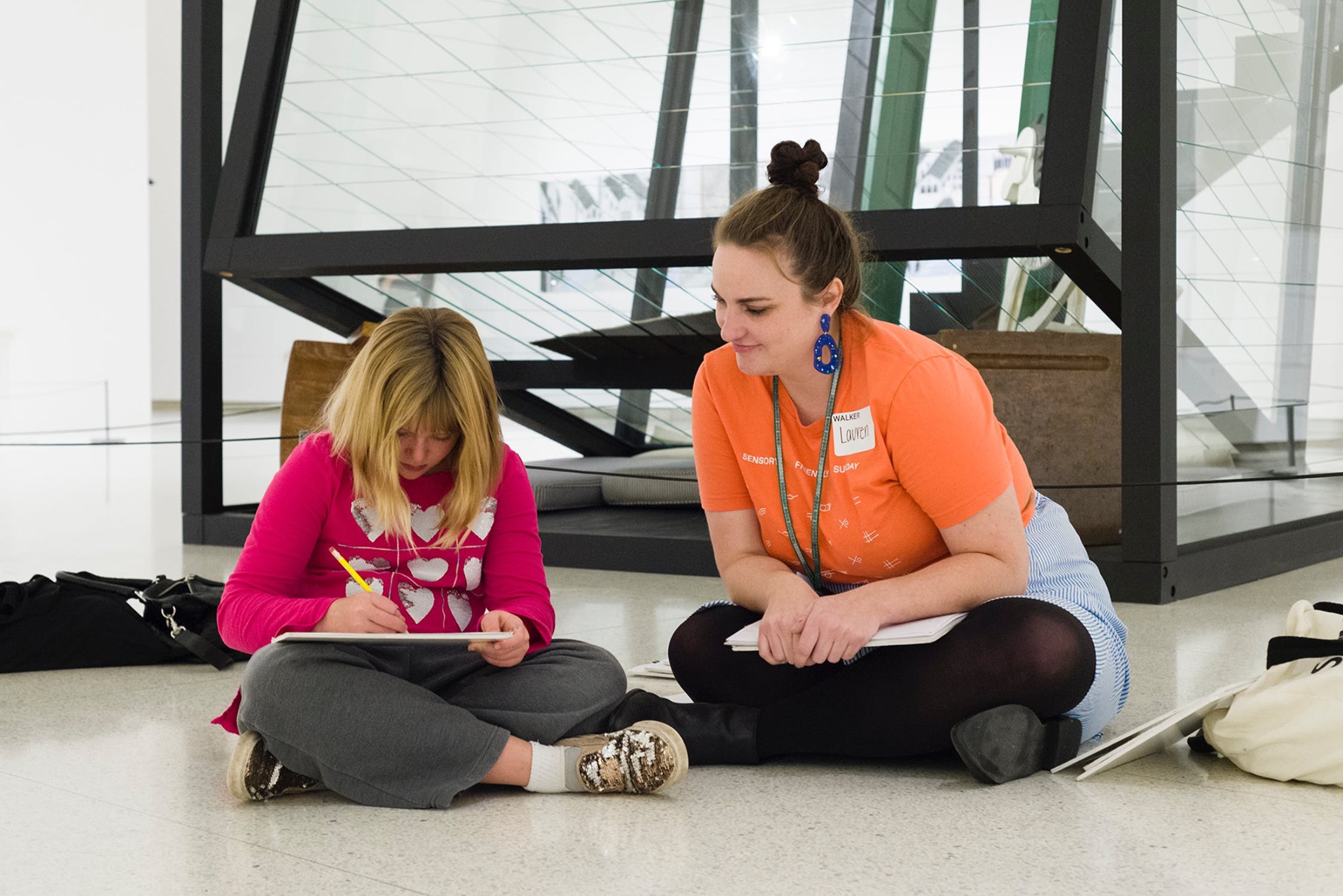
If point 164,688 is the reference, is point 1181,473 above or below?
above

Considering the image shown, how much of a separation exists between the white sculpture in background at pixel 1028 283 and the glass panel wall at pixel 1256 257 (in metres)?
0.35

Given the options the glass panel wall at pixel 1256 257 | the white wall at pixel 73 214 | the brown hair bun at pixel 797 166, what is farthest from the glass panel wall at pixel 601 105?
the white wall at pixel 73 214

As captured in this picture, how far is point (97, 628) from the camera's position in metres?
2.60

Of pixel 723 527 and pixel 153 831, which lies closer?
pixel 153 831

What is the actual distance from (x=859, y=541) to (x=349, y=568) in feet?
2.21

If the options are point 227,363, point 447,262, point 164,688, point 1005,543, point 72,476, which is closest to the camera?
point 1005,543

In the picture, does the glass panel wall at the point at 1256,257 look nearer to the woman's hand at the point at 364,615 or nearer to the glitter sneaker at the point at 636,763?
the glitter sneaker at the point at 636,763

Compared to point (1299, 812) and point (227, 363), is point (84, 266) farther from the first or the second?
point (1299, 812)

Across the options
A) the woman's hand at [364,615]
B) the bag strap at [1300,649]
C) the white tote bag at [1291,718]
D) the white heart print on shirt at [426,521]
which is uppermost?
the white heart print on shirt at [426,521]

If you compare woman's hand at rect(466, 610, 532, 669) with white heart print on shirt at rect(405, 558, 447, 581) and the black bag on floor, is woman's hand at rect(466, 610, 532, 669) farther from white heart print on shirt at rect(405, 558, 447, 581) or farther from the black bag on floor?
the black bag on floor

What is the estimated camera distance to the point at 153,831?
1545 mm

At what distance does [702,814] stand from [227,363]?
11.4 feet

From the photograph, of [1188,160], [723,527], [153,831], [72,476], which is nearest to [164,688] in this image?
[153,831]

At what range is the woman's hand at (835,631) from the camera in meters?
1.66
